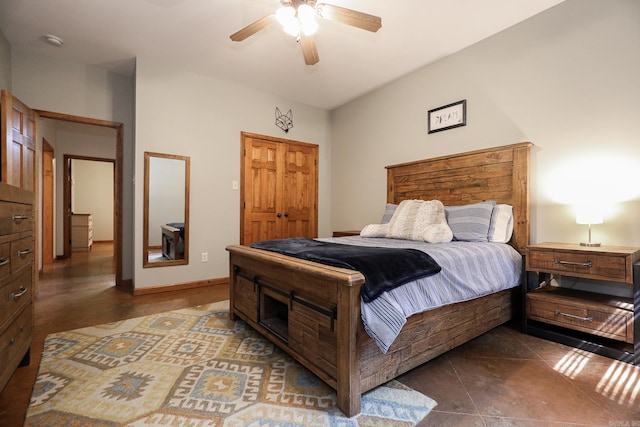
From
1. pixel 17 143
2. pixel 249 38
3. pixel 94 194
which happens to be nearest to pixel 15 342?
pixel 17 143

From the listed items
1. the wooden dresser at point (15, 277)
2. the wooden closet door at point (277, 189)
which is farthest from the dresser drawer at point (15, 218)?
the wooden closet door at point (277, 189)

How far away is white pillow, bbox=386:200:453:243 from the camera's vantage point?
2412 mm

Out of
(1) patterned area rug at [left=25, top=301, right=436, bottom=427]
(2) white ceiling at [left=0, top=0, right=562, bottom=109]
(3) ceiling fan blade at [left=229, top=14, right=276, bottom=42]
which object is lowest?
(1) patterned area rug at [left=25, top=301, right=436, bottom=427]

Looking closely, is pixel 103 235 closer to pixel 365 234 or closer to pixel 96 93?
pixel 96 93

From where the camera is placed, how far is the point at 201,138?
12.3 feet

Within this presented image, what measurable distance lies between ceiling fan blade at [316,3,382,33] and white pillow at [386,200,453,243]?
5.06 feet

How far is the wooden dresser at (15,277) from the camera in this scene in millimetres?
1301

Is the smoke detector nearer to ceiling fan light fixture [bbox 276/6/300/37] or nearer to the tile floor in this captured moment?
ceiling fan light fixture [bbox 276/6/300/37]

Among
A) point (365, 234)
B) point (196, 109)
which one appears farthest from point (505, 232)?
point (196, 109)

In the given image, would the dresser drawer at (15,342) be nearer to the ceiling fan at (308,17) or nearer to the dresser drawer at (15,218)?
the dresser drawer at (15,218)

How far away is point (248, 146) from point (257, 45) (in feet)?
4.59

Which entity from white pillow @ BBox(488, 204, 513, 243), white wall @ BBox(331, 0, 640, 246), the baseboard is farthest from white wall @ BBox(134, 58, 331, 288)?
white pillow @ BBox(488, 204, 513, 243)

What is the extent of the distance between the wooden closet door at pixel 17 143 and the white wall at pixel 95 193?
5731mm

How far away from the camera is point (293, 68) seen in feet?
11.5
